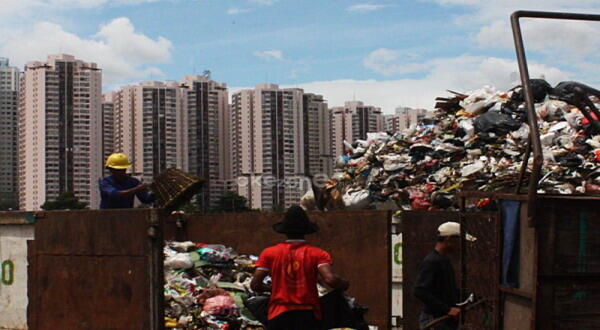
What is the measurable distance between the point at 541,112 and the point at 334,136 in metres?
48.0

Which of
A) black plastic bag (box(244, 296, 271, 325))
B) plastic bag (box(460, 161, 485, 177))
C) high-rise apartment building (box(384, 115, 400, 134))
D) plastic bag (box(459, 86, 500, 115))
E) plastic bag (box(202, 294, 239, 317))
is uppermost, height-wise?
high-rise apartment building (box(384, 115, 400, 134))

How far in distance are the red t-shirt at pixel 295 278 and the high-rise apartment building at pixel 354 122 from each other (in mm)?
57919

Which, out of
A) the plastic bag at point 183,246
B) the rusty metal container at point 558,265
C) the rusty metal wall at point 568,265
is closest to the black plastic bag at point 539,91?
the plastic bag at point 183,246

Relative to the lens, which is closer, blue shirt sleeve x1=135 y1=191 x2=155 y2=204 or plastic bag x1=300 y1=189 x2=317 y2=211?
blue shirt sleeve x1=135 y1=191 x2=155 y2=204

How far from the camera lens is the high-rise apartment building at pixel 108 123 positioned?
6625 centimetres

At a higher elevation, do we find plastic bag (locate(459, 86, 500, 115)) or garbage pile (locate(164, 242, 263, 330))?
plastic bag (locate(459, 86, 500, 115))

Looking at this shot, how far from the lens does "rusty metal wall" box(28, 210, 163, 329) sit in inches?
207

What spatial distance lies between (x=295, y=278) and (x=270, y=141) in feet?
177

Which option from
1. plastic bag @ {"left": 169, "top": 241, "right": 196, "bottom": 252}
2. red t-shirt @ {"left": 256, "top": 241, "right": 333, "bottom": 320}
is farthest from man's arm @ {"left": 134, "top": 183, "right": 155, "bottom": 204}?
red t-shirt @ {"left": 256, "top": 241, "right": 333, "bottom": 320}

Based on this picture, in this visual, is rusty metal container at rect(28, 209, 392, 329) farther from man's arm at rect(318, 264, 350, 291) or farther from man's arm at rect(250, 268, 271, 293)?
man's arm at rect(318, 264, 350, 291)

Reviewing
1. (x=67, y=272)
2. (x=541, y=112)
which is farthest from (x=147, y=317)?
(x=541, y=112)

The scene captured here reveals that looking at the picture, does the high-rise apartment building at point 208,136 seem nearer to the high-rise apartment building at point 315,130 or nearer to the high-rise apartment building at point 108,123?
the high-rise apartment building at point 315,130

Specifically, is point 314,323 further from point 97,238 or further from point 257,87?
point 257,87

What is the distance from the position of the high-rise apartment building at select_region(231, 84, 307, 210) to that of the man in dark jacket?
5180 centimetres
